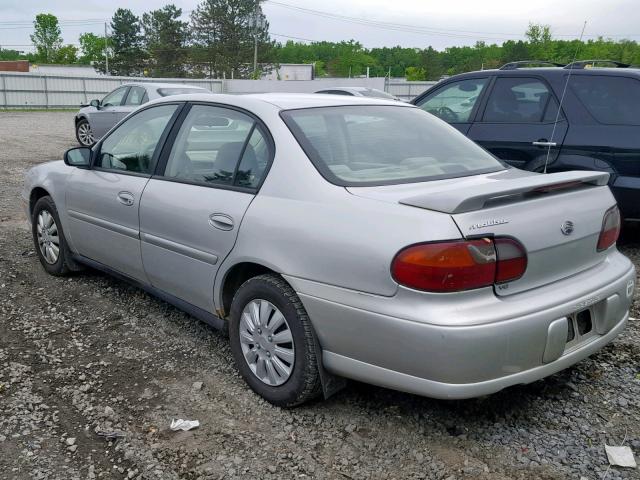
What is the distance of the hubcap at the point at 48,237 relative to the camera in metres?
5.17

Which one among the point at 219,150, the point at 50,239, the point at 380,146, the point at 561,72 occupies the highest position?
the point at 561,72

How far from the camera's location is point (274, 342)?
10.5 feet

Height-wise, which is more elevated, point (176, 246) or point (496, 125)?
point (496, 125)

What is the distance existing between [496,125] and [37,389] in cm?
491

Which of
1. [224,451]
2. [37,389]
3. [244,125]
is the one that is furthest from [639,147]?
[37,389]

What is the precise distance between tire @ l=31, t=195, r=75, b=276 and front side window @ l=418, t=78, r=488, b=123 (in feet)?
13.0

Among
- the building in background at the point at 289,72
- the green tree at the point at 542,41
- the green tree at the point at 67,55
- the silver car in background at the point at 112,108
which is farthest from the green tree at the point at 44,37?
the silver car in background at the point at 112,108

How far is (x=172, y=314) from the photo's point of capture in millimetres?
4523

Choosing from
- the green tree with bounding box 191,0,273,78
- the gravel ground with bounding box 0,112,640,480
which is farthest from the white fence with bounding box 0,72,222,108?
the green tree with bounding box 191,0,273,78

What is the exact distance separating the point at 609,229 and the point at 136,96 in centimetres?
1228

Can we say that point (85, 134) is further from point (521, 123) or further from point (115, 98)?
point (521, 123)

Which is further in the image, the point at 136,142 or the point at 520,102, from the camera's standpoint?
the point at 520,102

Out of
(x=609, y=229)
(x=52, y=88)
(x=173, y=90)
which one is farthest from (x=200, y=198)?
(x=52, y=88)

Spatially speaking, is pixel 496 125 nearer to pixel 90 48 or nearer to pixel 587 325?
pixel 587 325
